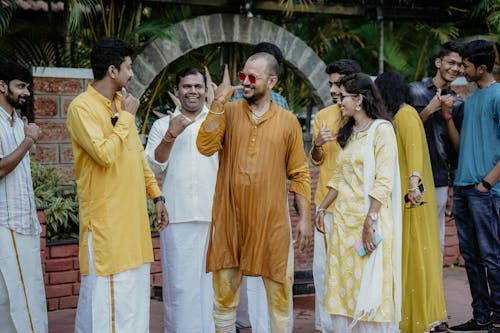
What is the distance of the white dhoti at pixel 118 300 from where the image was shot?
196 inches

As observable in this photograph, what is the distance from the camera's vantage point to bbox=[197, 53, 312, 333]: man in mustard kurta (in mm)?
5094

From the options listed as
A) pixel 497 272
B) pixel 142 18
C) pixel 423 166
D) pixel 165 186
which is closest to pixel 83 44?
pixel 142 18

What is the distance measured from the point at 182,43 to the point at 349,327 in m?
4.57

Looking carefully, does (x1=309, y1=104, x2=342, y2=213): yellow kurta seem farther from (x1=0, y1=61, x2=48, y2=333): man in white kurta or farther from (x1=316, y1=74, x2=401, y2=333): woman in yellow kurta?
(x1=0, y1=61, x2=48, y2=333): man in white kurta

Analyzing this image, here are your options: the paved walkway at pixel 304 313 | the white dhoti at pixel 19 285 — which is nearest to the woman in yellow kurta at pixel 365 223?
the paved walkway at pixel 304 313

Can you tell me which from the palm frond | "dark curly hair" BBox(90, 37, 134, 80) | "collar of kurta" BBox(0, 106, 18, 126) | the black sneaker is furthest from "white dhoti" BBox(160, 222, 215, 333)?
the palm frond

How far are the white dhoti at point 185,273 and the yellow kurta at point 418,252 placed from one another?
1535 mm

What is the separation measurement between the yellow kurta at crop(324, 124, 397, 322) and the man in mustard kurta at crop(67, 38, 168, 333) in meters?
1.20

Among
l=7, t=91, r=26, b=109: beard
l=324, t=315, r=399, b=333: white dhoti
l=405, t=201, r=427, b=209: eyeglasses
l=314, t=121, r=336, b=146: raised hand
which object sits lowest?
l=324, t=315, r=399, b=333: white dhoti

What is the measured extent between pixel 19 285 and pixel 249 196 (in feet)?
5.38

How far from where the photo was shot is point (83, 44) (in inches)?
364

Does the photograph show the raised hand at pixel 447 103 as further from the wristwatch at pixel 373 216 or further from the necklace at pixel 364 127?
the wristwatch at pixel 373 216

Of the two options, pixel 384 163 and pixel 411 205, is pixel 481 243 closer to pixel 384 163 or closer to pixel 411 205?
pixel 411 205

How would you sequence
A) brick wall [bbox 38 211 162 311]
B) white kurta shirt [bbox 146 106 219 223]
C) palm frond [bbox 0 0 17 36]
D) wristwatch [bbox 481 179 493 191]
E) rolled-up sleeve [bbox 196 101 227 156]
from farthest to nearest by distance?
1. palm frond [bbox 0 0 17 36]
2. brick wall [bbox 38 211 162 311]
3. wristwatch [bbox 481 179 493 191]
4. white kurta shirt [bbox 146 106 219 223]
5. rolled-up sleeve [bbox 196 101 227 156]
